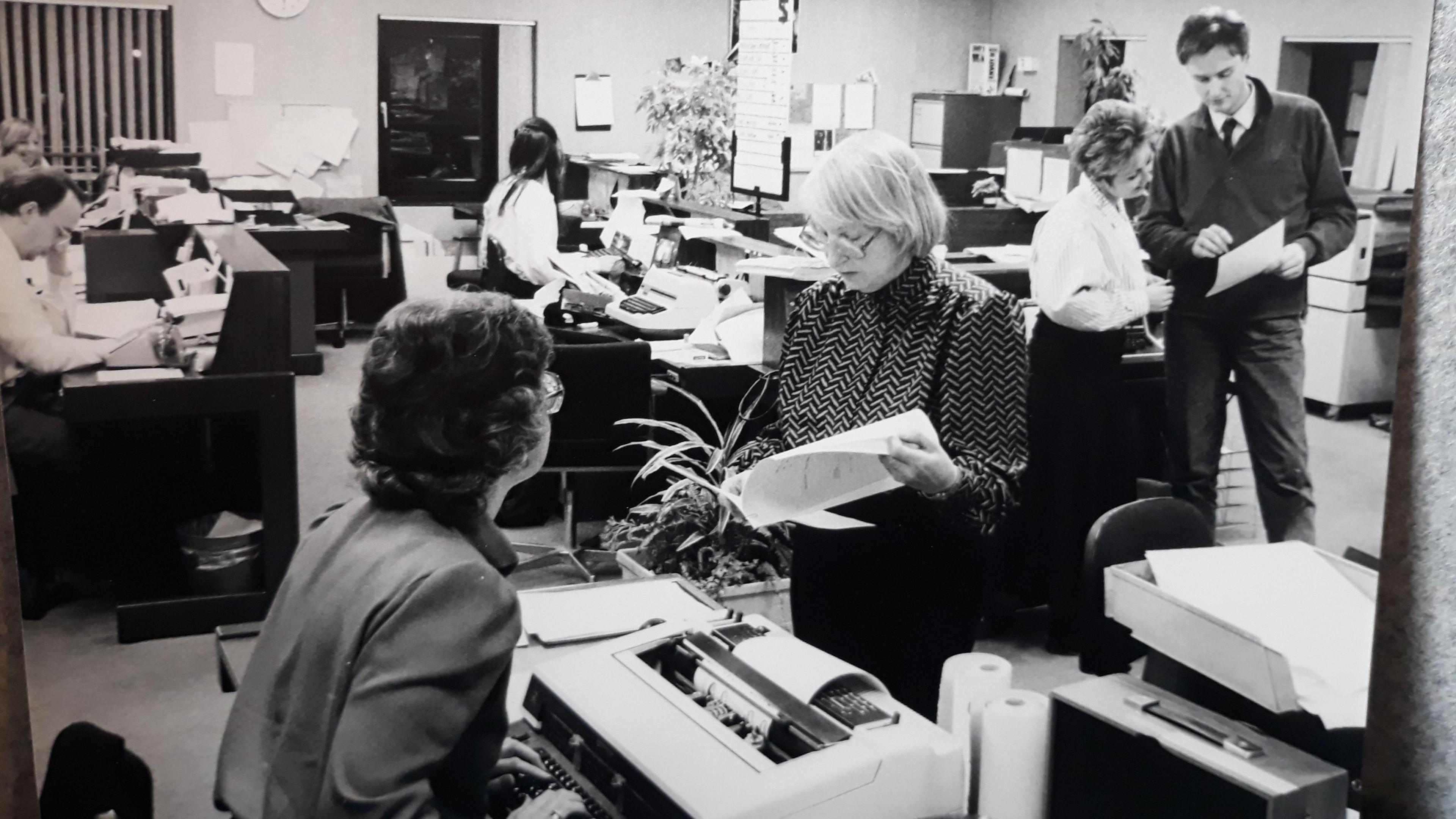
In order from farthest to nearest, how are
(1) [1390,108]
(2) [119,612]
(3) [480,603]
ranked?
(2) [119,612] < (1) [1390,108] < (3) [480,603]

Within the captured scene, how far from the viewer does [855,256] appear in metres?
2.16

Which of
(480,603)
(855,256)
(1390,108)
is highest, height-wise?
(1390,108)

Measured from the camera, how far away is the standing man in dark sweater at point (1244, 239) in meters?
2.13

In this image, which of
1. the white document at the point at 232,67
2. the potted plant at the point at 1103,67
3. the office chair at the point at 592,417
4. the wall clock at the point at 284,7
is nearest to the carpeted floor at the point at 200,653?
the white document at the point at 232,67

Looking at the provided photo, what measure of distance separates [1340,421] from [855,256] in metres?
0.79

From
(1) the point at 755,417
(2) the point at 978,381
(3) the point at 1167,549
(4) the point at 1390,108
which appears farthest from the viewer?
(1) the point at 755,417

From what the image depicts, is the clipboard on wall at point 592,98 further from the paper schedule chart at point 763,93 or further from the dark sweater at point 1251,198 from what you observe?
the dark sweater at point 1251,198

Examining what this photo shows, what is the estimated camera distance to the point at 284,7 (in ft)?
7.20

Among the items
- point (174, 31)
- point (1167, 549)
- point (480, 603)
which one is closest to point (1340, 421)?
point (1167, 549)

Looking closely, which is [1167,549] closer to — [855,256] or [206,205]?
[855,256]

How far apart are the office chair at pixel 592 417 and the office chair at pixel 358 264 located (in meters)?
1.18

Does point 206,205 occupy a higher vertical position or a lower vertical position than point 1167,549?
higher

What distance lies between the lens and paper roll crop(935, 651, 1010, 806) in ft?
5.70

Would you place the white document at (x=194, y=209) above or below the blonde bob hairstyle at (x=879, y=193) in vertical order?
below
